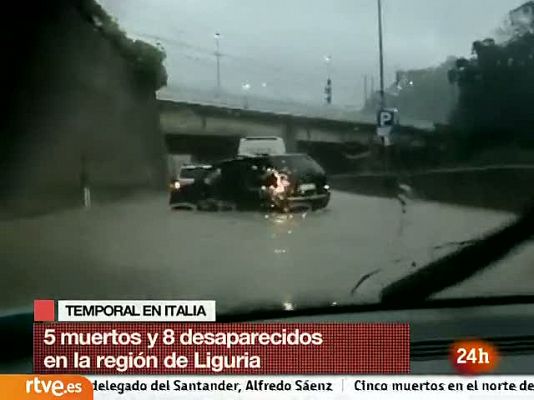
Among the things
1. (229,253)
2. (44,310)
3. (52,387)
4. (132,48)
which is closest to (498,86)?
(229,253)

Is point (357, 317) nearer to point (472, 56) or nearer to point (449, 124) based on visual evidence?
point (449, 124)

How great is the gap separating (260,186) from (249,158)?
11cm

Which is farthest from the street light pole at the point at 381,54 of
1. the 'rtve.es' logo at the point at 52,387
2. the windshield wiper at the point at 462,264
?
the 'rtve.es' logo at the point at 52,387

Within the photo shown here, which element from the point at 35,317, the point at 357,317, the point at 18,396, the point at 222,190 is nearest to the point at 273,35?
the point at 222,190

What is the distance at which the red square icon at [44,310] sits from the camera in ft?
11.4

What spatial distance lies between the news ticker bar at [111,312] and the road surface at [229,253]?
0.03 meters

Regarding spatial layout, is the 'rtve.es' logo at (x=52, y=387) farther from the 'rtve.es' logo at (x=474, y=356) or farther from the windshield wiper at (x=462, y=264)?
the 'rtve.es' logo at (x=474, y=356)

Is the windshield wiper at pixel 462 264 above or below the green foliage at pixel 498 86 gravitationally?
below

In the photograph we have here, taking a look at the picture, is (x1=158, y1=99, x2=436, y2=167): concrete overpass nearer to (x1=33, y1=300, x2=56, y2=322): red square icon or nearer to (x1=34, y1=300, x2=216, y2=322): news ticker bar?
(x1=34, y1=300, x2=216, y2=322): news ticker bar

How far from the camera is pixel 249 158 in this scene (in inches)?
141

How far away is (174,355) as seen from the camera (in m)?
3.51

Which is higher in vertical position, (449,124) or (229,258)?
(449,124)

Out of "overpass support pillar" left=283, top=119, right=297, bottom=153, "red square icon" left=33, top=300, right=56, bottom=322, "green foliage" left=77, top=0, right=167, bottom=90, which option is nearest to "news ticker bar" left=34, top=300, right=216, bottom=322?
"red square icon" left=33, top=300, right=56, bottom=322

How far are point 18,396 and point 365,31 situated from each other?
1.71m
